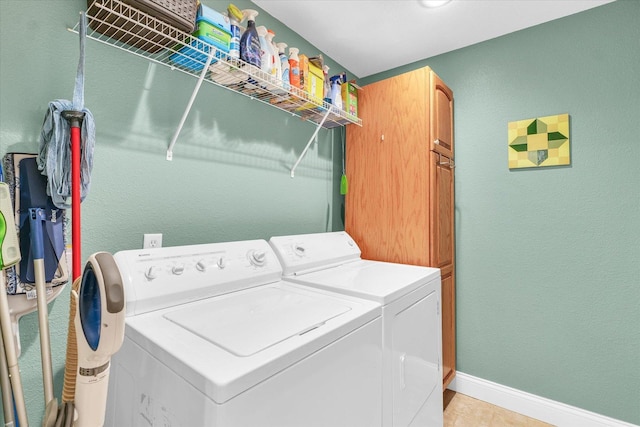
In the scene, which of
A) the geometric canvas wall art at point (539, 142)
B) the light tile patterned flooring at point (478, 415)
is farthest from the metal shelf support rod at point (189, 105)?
the light tile patterned flooring at point (478, 415)

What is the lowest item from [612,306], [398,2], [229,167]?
[612,306]

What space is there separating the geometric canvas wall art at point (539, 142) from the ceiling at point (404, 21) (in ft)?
2.20

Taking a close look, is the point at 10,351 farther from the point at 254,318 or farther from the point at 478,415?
the point at 478,415

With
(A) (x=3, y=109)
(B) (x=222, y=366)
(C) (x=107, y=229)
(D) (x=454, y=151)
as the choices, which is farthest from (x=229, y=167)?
(D) (x=454, y=151)

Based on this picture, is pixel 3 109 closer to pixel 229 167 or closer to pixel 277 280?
pixel 229 167

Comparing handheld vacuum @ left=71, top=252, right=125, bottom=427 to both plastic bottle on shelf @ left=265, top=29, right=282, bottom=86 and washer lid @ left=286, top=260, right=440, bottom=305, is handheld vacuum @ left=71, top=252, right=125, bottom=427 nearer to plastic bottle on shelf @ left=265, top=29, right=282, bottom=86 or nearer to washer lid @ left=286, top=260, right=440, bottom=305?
washer lid @ left=286, top=260, right=440, bottom=305

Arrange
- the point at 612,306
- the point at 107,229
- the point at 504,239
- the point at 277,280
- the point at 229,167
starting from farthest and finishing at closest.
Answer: the point at 504,239 → the point at 612,306 → the point at 229,167 → the point at 277,280 → the point at 107,229

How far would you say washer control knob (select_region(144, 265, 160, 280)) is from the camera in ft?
3.63

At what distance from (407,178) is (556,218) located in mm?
989

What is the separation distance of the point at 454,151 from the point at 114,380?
8.11 feet

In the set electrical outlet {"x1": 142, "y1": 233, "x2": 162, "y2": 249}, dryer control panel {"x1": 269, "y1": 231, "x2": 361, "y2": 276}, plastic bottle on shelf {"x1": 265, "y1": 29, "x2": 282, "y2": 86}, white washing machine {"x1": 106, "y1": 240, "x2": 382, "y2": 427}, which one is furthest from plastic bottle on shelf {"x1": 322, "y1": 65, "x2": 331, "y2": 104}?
electrical outlet {"x1": 142, "y1": 233, "x2": 162, "y2": 249}

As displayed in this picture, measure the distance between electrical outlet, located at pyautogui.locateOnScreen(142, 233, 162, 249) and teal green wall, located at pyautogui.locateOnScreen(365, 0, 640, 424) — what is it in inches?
81.3

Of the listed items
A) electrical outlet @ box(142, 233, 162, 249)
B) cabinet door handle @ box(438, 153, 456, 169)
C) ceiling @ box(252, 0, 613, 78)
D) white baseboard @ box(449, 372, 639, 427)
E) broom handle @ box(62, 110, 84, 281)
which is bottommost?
white baseboard @ box(449, 372, 639, 427)

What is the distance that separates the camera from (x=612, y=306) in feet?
5.98
